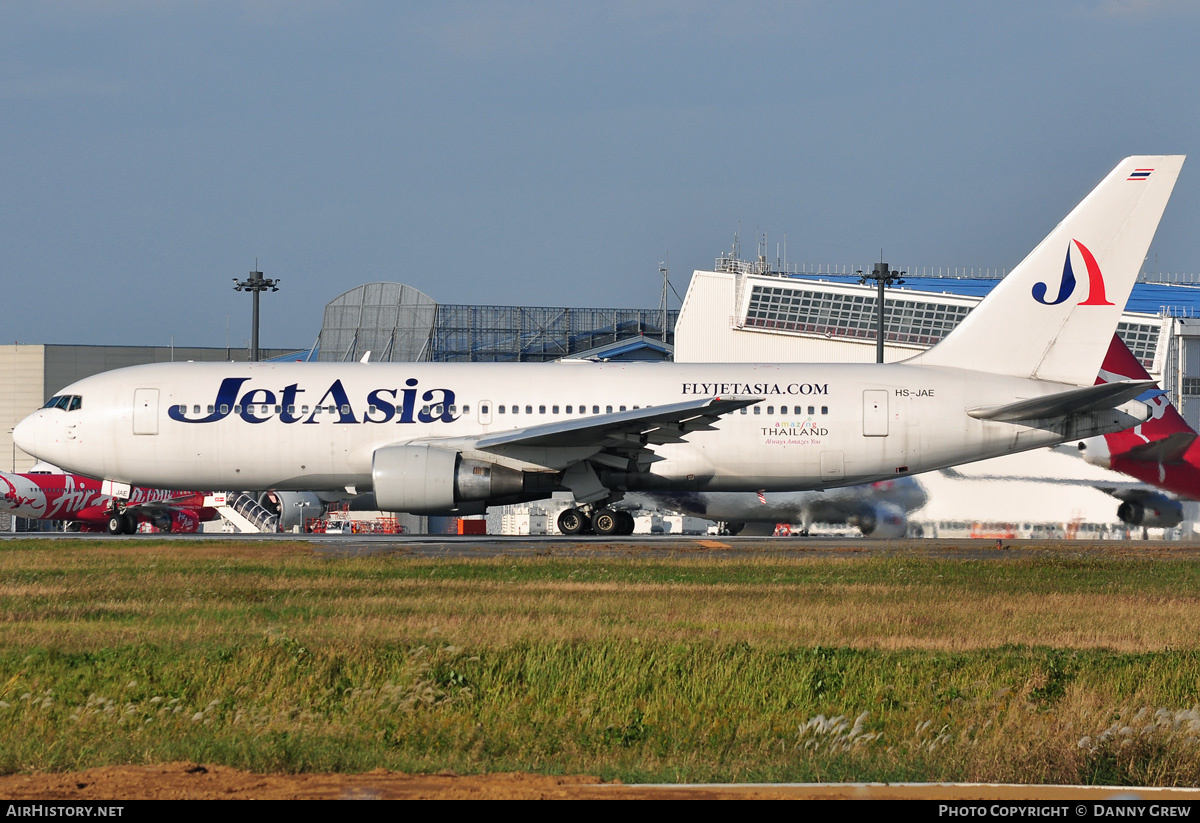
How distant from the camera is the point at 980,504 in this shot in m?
31.5

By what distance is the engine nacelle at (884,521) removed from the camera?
31453 mm

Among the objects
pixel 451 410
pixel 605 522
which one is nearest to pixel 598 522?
pixel 605 522

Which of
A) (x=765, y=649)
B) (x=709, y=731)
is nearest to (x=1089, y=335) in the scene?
(x=765, y=649)

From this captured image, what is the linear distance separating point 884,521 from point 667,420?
7225mm

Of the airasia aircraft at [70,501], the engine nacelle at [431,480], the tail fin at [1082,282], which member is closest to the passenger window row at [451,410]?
the engine nacelle at [431,480]

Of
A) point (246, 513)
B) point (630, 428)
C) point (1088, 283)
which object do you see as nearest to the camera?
point (630, 428)

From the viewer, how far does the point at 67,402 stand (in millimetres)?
30547

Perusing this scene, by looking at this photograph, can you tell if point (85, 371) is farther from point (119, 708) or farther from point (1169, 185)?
point (119, 708)

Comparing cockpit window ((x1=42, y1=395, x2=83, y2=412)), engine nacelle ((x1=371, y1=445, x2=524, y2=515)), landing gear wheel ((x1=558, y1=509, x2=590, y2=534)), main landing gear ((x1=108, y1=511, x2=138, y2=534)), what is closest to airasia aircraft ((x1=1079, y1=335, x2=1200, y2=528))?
landing gear wheel ((x1=558, y1=509, x2=590, y2=534))

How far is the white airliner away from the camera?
2836 cm

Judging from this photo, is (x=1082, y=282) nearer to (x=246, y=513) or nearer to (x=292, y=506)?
(x=292, y=506)

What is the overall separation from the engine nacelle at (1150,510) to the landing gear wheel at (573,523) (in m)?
12.8

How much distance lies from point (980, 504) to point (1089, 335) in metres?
5.03

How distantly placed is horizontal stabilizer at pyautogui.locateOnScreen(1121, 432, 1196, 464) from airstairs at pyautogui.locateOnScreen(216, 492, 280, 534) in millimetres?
27268
